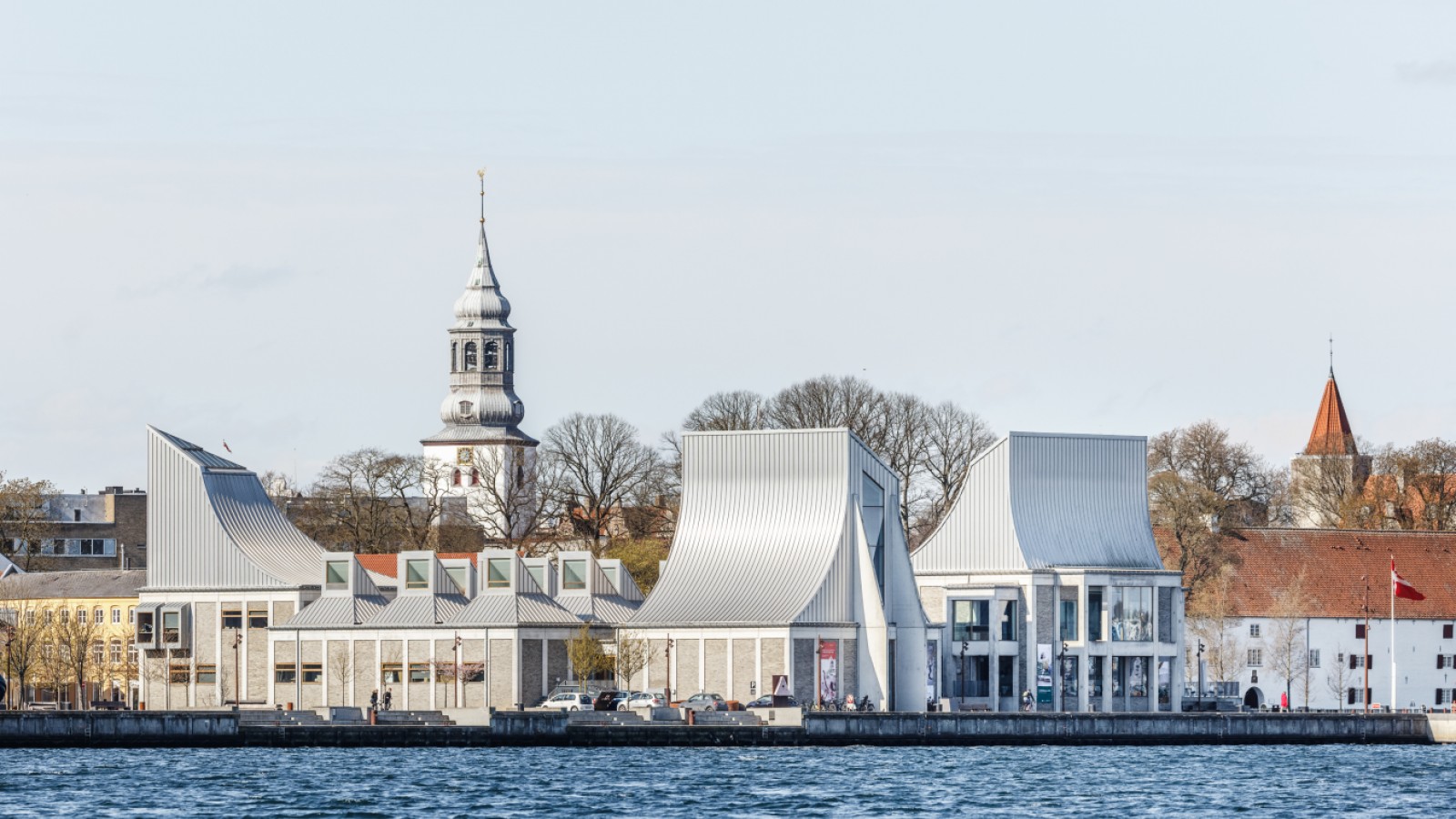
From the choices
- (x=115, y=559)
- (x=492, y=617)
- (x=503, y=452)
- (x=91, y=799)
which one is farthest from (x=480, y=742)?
(x=503, y=452)


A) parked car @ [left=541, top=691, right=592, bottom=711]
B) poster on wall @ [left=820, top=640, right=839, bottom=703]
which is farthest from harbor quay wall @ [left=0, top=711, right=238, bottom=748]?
poster on wall @ [left=820, top=640, right=839, bottom=703]

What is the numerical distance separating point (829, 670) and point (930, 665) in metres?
5.44

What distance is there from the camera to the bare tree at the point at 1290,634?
13850 cm

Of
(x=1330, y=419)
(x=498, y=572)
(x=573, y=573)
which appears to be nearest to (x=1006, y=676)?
(x=573, y=573)

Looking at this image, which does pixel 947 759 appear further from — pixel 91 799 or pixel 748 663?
pixel 91 799

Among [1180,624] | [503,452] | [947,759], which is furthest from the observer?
[503,452]

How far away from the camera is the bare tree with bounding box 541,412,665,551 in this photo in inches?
5940

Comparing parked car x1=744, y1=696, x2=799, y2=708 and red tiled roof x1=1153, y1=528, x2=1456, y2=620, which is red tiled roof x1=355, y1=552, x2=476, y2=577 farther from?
red tiled roof x1=1153, y1=528, x2=1456, y2=620

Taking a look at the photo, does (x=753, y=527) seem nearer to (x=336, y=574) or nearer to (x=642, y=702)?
(x=642, y=702)

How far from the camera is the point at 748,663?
358 feet

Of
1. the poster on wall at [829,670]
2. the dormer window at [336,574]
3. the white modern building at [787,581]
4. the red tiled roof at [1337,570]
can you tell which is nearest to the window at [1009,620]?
the white modern building at [787,581]

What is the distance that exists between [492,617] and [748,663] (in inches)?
380

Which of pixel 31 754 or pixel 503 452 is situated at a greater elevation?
pixel 503 452

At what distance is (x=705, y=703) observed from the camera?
4119 inches
